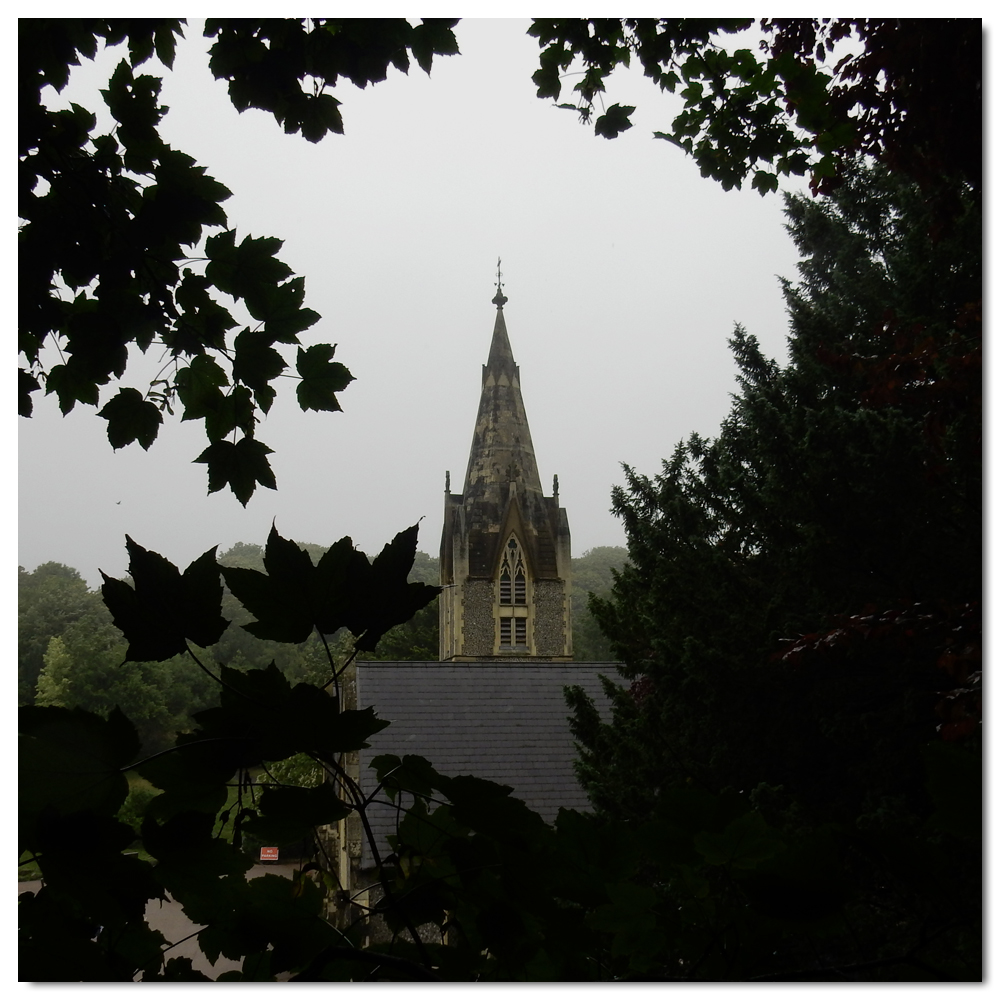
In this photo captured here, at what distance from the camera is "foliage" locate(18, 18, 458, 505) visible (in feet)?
2.75

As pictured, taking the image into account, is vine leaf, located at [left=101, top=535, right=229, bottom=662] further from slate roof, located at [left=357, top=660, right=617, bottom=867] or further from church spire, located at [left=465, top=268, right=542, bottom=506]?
church spire, located at [left=465, top=268, right=542, bottom=506]

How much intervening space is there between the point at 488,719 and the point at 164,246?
15.2 ft

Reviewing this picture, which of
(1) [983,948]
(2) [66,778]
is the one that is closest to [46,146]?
(2) [66,778]

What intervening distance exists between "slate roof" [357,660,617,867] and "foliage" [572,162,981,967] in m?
1.23

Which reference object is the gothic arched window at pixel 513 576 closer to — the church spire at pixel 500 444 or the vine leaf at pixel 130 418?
the church spire at pixel 500 444

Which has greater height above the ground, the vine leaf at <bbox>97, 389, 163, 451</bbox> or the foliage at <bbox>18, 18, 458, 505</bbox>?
the foliage at <bbox>18, 18, 458, 505</bbox>

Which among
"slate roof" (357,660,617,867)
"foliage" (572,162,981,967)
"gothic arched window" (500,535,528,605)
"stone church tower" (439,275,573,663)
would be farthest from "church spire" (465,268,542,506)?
"foliage" (572,162,981,967)

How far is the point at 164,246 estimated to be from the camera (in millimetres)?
866

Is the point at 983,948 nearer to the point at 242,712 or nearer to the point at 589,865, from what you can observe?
the point at 589,865

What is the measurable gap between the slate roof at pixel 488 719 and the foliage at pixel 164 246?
3.95 meters

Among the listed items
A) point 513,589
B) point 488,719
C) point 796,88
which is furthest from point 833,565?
point 513,589

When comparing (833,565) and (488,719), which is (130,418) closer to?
(833,565)

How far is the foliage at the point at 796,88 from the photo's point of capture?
1358mm

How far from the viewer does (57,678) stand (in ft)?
5.13
